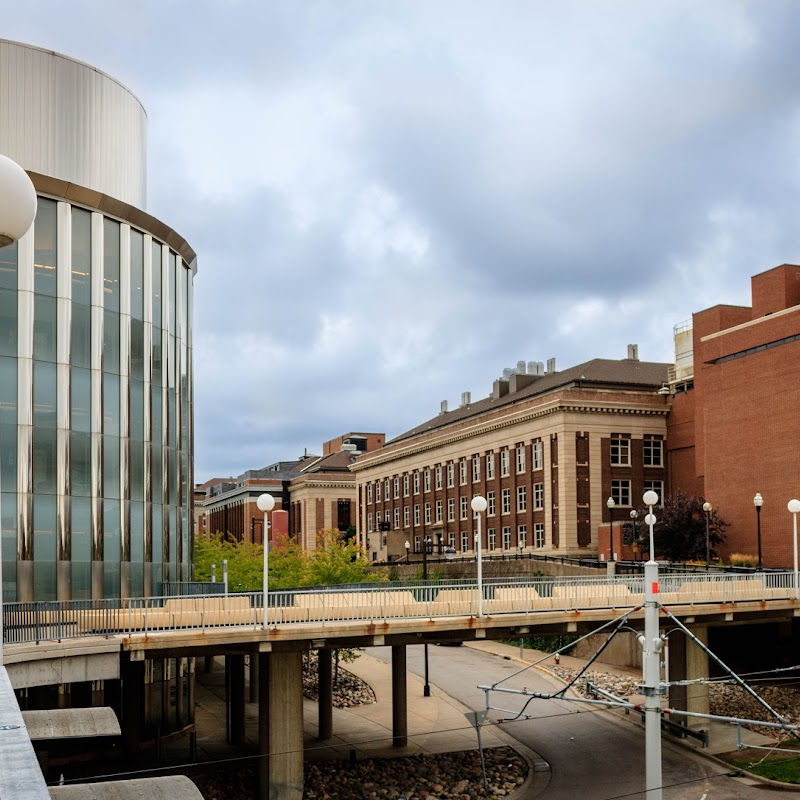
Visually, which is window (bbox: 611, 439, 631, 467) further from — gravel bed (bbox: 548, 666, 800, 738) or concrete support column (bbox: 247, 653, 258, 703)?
concrete support column (bbox: 247, 653, 258, 703)

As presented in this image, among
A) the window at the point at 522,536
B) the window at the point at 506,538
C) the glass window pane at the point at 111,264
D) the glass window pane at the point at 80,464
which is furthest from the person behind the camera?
the window at the point at 506,538

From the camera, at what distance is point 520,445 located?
8856 centimetres

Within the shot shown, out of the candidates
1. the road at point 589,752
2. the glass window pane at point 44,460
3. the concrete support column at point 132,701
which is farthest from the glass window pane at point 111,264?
the road at point 589,752

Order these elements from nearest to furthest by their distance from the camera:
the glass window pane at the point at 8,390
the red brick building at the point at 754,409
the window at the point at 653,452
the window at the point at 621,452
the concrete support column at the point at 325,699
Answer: the glass window pane at the point at 8,390, the concrete support column at the point at 325,699, the red brick building at the point at 754,409, the window at the point at 621,452, the window at the point at 653,452

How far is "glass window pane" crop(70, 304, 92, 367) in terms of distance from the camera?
1548 inches

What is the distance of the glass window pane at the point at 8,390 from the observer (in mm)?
37000

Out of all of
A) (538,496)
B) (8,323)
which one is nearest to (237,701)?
(8,323)

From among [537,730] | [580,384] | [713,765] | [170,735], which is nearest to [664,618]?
[713,765]

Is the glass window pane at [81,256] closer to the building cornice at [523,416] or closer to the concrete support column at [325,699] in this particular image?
the concrete support column at [325,699]

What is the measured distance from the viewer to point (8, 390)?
122 ft

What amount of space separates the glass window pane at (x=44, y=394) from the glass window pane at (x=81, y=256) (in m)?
2.89

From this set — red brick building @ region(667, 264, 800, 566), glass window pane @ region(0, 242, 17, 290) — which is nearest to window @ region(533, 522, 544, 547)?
red brick building @ region(667, 264, 800, 566)

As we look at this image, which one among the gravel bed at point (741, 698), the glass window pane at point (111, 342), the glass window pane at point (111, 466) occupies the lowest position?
the gravel bed at point (741, 698)

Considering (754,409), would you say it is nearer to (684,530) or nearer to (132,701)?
(684,530)
